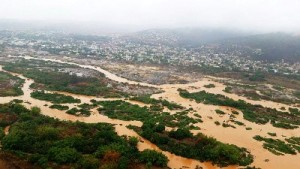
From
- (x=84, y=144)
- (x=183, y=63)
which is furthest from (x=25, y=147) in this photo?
(x=183, y=63)

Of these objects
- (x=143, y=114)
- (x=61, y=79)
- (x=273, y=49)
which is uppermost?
(x=143, y=114)

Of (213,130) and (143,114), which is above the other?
(143,114)

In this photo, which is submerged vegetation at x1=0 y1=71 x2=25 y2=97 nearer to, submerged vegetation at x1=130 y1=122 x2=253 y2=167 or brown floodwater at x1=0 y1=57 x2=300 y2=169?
brown floodwater at x1=0 y1=57 x2=300 y2=169

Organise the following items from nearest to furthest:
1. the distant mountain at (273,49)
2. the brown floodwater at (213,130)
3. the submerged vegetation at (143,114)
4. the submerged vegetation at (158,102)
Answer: the brown floodwater at (213,130), the submerged vegetation at (143,114), the submerged vegetation at (158,102), the distant mountain at (273,49)

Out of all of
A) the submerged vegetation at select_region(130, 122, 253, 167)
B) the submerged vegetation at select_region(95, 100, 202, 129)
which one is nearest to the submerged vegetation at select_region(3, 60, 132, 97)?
the submerged vegetation at select_region(95, 100, 202, 129)

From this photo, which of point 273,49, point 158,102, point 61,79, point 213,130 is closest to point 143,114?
point 158,102

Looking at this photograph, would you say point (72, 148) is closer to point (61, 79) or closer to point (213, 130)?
point (213, 130)

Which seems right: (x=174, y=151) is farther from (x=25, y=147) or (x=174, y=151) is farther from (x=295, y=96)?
(x=295, y=96)

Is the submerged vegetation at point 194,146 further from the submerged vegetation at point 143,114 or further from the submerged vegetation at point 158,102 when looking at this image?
the submerged vegetation at point 158,102

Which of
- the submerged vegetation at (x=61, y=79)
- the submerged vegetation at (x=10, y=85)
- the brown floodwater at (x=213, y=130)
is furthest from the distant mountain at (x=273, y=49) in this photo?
the submerged vegetation at (x=10, y=85)

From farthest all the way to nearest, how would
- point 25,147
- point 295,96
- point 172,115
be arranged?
point 295,96, point 172,115, point 25,147

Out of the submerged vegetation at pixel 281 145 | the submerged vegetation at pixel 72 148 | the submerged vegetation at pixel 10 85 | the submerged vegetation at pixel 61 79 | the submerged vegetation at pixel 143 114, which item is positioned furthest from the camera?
the submerged vegetation at pixel 61 79
